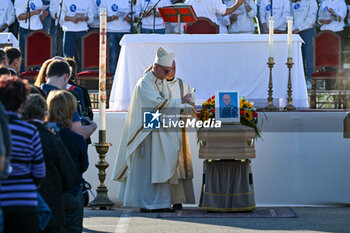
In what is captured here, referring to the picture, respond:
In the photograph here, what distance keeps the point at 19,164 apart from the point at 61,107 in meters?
1.22

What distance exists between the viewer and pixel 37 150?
470 cm

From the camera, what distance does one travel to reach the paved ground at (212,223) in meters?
8.18

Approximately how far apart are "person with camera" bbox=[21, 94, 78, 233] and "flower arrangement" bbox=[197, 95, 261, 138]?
4.26 meters

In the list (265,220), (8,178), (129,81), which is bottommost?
(265,220)

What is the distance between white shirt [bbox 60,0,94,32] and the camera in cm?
1405

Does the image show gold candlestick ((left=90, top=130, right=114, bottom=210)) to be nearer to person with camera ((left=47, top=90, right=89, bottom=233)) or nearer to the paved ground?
the paved ground

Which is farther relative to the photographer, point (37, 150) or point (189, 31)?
point (189, 31)

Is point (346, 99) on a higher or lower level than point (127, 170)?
higher

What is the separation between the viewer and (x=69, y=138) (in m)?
5.91

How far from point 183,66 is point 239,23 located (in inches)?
164

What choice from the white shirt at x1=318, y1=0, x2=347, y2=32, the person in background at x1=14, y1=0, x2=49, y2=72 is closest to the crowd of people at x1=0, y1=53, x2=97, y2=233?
the person in background at x1=14, y1=0, x2=49, y2=72

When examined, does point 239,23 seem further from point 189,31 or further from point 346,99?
point 346,99

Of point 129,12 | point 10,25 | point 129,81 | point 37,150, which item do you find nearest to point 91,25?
point 129,12

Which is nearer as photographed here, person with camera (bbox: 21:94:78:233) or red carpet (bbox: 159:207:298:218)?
person with camera (bbox: 21:94:78:233)
